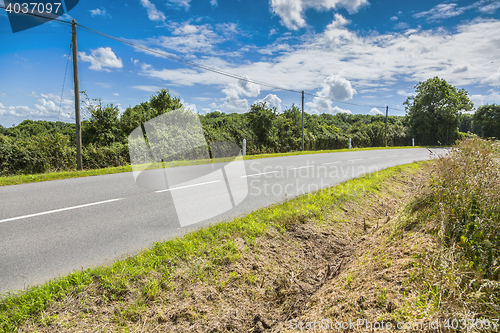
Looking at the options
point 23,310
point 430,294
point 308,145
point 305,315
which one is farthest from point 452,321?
point 308,145

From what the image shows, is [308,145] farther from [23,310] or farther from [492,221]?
[23,310]

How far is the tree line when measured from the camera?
995 centimetres

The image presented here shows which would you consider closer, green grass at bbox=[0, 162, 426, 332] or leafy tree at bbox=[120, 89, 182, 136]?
green grass at bbox=[0, 162, 426, 332]

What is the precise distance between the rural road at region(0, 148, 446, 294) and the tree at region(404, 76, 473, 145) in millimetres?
45617

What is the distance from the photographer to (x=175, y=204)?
17.6 ft

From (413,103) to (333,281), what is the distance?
2097 inches

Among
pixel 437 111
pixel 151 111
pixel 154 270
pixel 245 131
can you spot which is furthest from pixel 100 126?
pixel 437 111

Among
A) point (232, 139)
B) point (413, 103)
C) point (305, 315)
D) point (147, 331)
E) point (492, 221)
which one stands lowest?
point (305, 315)
